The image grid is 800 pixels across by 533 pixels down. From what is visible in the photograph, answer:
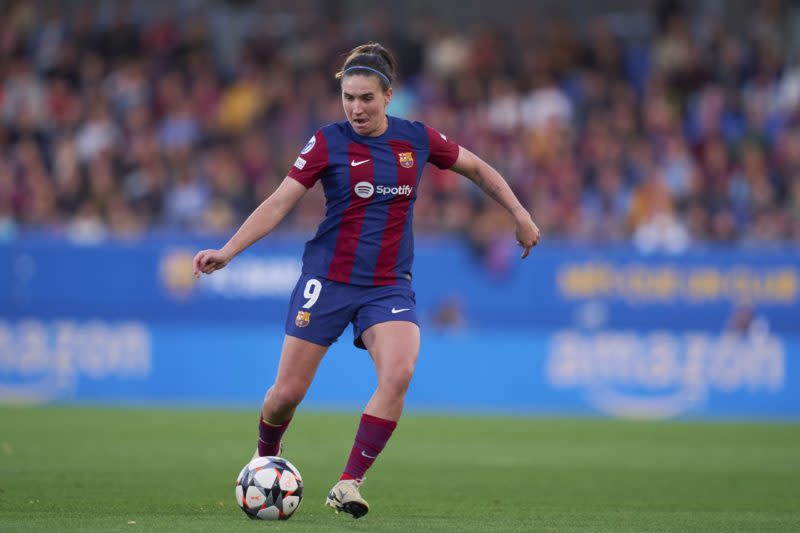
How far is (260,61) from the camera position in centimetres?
2217

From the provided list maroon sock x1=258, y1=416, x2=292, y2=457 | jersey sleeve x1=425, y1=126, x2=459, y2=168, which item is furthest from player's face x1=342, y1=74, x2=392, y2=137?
→ maroon sock x1=258, y1=416, x2=292, y2=457

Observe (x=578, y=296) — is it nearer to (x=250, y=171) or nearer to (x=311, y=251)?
(x=250, y=171)

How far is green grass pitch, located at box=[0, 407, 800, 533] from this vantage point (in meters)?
7.29

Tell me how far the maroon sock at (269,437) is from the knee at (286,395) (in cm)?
24

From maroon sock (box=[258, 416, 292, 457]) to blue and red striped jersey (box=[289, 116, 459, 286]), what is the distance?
96 cm

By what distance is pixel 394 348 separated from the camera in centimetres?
716

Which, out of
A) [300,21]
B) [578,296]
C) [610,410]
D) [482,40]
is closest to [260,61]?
[300,21]

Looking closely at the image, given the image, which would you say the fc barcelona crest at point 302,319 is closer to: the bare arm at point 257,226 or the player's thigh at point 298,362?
the player's thigh at point 298,362

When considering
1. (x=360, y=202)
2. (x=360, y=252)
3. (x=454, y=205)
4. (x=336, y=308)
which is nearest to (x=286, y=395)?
(x=336, y=308)

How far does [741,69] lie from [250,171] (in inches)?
324

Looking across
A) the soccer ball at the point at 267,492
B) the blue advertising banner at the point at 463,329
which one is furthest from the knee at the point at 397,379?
the blue advertising banner at the point at 463,329

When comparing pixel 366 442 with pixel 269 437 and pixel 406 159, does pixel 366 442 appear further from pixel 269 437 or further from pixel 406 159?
pixel 406 159

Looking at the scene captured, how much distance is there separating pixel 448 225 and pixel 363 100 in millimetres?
12035

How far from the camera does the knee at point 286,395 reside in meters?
7.38
